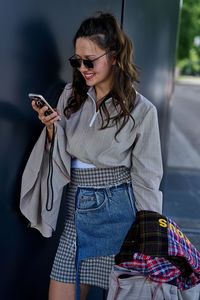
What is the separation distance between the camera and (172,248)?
2.39 m

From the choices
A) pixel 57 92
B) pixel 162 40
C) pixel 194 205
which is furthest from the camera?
pixel 194 205

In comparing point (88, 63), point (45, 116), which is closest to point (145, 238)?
point (45, 116)

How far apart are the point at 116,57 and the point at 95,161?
47 centimetres

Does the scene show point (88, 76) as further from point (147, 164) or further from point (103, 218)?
point (103, 218)

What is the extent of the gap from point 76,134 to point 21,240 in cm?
61

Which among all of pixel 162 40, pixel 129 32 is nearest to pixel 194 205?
pixel 162 40

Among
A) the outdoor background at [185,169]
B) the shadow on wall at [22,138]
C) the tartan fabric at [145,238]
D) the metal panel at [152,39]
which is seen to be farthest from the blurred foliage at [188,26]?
the tartan fabric at [145,238]

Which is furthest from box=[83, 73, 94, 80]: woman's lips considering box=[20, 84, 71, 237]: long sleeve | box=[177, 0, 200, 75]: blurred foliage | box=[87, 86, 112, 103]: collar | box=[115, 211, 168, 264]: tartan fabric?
box=[177, 0, 200, 75]: blurred foliage

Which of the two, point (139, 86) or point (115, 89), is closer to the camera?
point (115, 89)

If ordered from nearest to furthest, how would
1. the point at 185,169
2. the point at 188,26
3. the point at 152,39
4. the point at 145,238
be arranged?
the point at 145,238 < the point at 152,39 < the point at 185,169 < the point at 188,26

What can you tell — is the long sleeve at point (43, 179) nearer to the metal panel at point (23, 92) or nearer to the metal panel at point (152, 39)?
the metal panel at point (23, 92)

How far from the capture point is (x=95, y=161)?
2416 mm

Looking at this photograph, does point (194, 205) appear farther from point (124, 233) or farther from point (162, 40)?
point (124, 233)

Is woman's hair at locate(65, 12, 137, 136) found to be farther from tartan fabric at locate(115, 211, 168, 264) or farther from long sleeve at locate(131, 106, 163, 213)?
tartan fabric at locate(115, 211, 168, 264)
